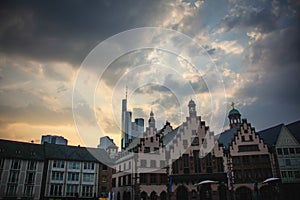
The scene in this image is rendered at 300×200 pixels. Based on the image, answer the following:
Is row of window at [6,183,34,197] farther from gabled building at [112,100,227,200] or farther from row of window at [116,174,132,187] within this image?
gabled building at [112,100,227,200]

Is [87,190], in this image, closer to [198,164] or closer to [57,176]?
[57,176]

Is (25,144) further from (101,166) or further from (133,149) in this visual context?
(133,149)

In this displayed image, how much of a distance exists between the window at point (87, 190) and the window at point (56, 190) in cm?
623

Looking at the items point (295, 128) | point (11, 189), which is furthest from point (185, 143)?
point (11, 189)

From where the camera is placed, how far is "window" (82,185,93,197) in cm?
6836

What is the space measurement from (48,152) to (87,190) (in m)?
14.8

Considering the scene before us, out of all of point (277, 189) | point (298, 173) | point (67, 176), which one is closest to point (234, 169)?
point (277, 189)

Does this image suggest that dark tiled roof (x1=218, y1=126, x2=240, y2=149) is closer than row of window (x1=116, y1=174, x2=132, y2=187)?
No

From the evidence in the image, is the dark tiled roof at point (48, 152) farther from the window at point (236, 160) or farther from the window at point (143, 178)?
the window at point (236, 160)

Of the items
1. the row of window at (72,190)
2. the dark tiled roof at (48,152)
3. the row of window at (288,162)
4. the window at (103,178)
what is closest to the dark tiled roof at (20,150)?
Answer: the dark tiled roof at (48,152)

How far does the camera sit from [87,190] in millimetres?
69000

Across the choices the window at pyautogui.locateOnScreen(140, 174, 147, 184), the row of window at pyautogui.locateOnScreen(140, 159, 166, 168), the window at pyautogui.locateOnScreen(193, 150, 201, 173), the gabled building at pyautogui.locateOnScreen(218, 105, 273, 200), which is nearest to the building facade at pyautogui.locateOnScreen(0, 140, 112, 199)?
the window at pyautogui.locateOnScreen(140, 174, 147, 184)

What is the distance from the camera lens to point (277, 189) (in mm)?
51719

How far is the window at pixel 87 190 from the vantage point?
68.4 m
